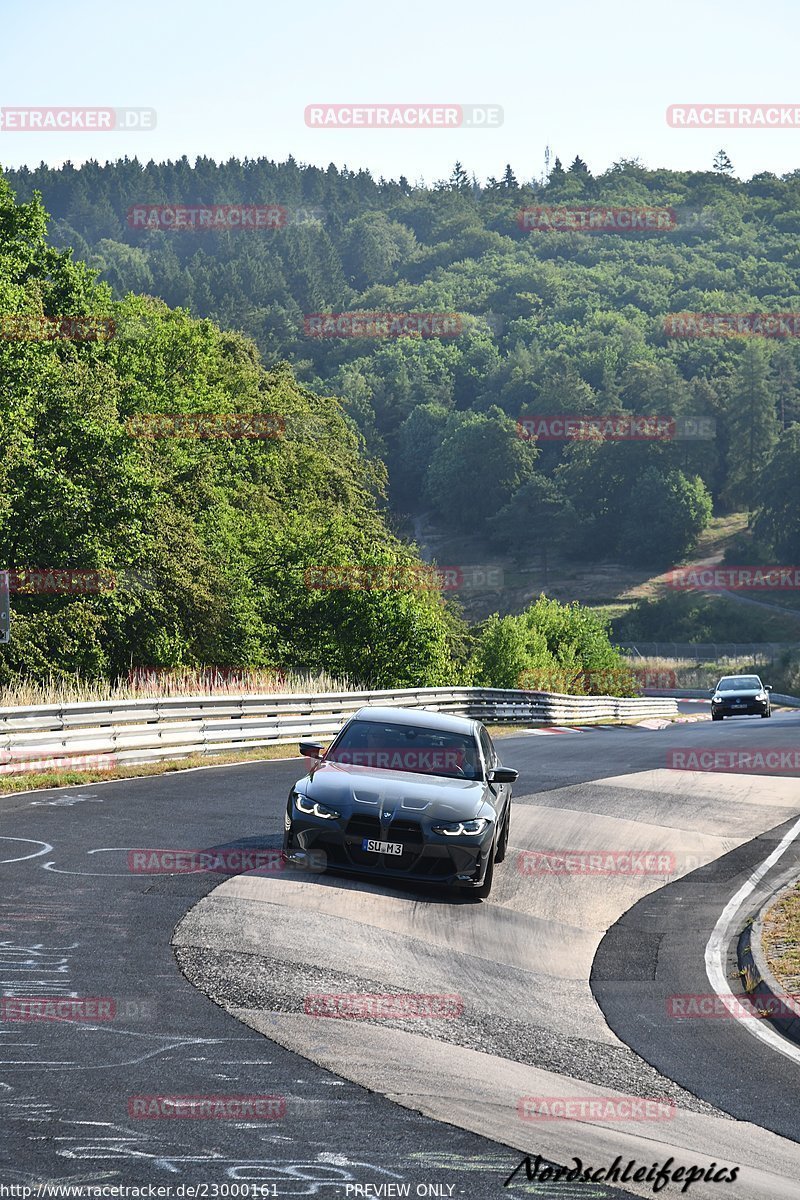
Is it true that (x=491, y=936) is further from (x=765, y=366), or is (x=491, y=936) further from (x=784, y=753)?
(x=765, y=366)

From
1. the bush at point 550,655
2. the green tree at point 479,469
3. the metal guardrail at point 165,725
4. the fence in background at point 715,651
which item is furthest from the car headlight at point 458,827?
the green tree at point 479,469

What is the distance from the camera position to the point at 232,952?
9.38m

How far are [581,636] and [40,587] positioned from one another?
51324mm

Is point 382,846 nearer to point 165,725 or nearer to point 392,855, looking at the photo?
point 392,855

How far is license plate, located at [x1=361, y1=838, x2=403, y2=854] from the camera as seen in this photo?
11.8 m

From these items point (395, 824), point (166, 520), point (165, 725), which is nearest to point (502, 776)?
point (395, 824)

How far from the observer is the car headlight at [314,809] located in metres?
12.0

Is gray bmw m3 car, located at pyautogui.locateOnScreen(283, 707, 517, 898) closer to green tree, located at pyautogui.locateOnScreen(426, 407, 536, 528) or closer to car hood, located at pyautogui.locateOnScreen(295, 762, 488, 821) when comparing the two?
car hood, located at pyautogui.locateOnScreen(295, 762, 488, 821)

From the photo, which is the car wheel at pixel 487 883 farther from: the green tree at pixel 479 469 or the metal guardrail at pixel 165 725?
the green tree at pixel 479 469

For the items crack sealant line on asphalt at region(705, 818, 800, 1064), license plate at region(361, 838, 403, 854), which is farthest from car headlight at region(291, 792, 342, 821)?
crack sealant line on asphalt at region(705, 818, 800, 1064)

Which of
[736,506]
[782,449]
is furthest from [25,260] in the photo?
[736,506]

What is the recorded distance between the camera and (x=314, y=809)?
12.1 metres

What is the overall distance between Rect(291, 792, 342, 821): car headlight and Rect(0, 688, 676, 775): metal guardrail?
7.31 metres

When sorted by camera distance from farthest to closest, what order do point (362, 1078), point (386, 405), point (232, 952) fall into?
point (386, 405)
point (232, 952)
point (362, 1078)
